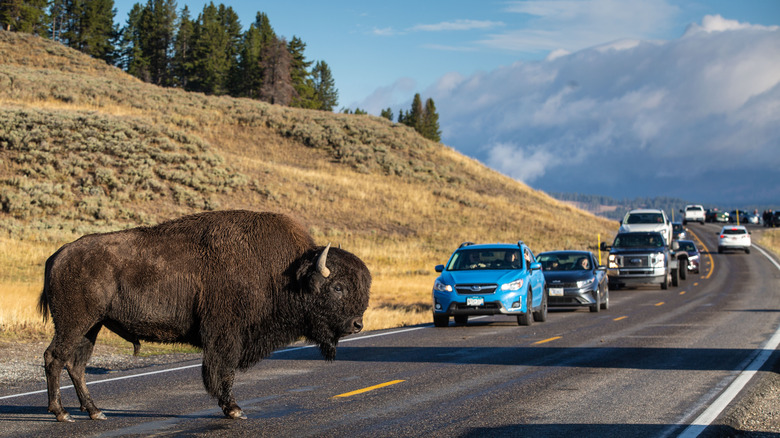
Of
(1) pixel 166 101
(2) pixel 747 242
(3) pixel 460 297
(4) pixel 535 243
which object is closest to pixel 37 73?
(1) pixel 166 101

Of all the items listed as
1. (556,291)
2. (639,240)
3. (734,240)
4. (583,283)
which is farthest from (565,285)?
(734,240)

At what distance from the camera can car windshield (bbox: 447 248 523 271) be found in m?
19.0

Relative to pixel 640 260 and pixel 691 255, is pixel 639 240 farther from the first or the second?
pixel 691 255

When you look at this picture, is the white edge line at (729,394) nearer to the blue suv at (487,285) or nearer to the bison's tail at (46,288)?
the blue suv at (487,285)

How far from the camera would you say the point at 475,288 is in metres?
18.0

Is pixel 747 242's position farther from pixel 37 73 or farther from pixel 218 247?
pixel 37 73

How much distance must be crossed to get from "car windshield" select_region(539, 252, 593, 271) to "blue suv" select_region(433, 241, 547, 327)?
15.8 ft

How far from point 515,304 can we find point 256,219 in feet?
36.1

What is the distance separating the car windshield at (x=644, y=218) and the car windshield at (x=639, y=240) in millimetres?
7183

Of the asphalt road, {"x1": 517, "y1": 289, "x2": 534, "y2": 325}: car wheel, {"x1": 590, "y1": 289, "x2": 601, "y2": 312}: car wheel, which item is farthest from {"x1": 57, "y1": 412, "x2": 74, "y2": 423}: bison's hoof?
{"x1": 590, "y1": 289, "x2": 601, "y2": 312}: car wheel

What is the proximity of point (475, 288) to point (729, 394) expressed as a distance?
878 cm

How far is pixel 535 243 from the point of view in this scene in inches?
2096

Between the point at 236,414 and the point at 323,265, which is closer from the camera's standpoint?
the point at 323,265

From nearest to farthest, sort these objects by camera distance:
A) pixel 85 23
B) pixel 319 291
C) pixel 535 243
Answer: pixel 319 291
pixel 535 243
pixel 85 23
